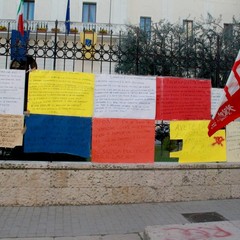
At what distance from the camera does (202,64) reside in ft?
24.0

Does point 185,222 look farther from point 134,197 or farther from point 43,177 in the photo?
point 43,177

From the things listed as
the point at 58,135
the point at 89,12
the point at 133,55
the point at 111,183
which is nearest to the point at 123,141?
the point at 111,183

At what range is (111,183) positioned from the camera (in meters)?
6.08

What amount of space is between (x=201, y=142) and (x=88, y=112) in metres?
2.26

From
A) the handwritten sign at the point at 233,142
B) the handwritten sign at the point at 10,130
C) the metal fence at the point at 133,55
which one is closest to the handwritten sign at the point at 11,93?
the handwritten sign at the point at 10,130

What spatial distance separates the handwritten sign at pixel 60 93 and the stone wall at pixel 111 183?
95 centimetres

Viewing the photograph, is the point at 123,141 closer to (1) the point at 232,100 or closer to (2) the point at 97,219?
(2) the point at 97,219

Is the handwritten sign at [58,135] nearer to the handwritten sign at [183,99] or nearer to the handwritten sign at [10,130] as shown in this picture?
the handwritten sign at [10,130]

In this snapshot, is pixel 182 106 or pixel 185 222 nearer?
pixel 185 222

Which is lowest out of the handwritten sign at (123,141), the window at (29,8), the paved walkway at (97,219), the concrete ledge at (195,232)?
the paved walkway at (97,219)

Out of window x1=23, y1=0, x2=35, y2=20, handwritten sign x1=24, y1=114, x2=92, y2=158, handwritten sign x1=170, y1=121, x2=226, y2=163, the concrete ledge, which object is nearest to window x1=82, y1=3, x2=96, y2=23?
window x1=23, y1=0, x2=35, y2=20

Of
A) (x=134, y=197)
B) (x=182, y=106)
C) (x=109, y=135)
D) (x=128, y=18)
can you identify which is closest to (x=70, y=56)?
(x=109, y=135)

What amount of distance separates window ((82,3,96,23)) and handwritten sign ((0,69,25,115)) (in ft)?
73.7

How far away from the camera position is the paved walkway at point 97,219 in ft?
15.5
